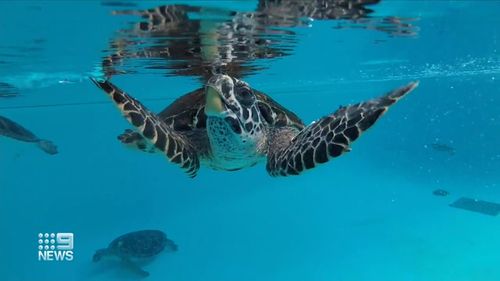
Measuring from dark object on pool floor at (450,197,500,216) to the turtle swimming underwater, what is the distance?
11858 millimetres

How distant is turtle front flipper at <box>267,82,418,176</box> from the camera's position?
192 inches

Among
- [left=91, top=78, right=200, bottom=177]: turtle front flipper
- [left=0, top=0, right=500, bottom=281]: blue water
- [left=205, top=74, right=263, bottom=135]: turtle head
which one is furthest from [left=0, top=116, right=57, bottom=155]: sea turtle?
[left=205, top=74, right=263, bottom=135]: turtle head

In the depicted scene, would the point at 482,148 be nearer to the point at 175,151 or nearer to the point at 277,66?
the point at 277,66

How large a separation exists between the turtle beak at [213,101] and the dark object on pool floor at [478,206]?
14097 mm

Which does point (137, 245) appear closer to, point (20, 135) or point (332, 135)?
point (20, 135)

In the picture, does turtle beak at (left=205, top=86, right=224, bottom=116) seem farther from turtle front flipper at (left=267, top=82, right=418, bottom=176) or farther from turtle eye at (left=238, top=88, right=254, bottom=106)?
turtle front flipper at (left=267, top=82, right=418, bottom=176)

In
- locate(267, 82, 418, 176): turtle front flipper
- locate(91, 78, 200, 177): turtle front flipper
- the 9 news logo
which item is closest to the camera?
locate(267, 82, 418, 176): turtle front flipper

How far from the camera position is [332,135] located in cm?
527

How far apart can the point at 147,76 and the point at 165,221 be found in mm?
7511

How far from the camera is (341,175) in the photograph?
3031cm

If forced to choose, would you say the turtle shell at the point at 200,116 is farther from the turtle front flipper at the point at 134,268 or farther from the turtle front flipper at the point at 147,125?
the turtle front flipper at the point at 134,268

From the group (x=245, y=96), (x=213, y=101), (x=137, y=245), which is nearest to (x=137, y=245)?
(x=137, y=245)

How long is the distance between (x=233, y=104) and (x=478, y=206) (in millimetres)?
14687

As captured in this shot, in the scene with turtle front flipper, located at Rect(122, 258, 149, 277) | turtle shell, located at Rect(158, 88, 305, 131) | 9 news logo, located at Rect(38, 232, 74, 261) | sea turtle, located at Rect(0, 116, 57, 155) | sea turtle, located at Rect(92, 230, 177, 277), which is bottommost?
turtle front flipper, located at Rect(122, 258, 149, 277)
